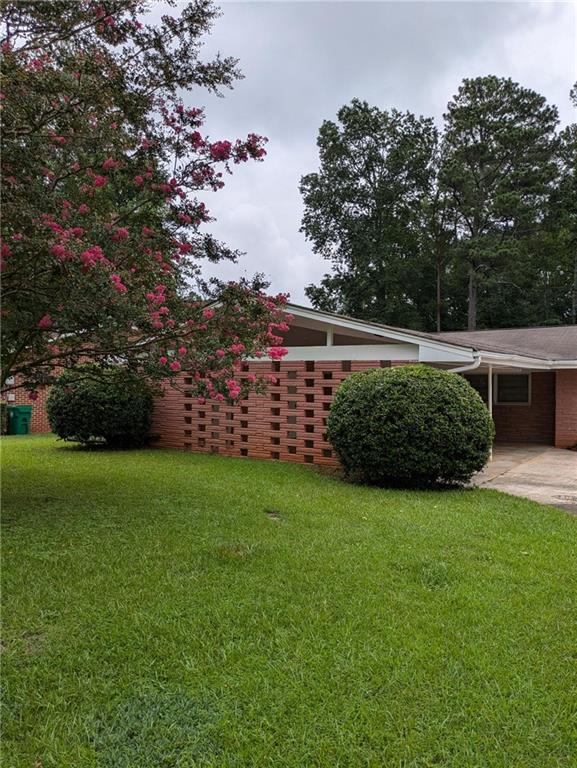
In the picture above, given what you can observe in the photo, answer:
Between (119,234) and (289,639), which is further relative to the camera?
(119,234)

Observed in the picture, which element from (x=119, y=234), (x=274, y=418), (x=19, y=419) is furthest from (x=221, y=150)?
(x=19, y=419)

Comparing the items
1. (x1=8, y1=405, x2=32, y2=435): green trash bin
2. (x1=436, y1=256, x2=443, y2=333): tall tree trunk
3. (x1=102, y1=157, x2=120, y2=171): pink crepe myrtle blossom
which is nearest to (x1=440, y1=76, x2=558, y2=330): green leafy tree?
(x1=436, y1=256, x2=443, y2=333): tall tree trunk

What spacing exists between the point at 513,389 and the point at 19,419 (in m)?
13.8

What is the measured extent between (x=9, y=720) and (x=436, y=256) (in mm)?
29999

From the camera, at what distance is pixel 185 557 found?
427cm

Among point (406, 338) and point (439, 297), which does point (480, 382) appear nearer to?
point (406, 338)

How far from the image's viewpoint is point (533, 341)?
14.6 meters

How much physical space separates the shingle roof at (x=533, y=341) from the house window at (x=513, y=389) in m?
0.83

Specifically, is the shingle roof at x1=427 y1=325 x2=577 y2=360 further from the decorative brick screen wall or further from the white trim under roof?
the decorative brick screen wall

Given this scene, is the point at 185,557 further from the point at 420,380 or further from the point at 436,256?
the point at 436,256

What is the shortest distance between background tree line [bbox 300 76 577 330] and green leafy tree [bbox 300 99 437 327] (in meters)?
0.06

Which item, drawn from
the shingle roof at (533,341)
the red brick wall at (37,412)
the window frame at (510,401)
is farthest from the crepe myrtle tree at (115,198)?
the red brick wall at (37,412)

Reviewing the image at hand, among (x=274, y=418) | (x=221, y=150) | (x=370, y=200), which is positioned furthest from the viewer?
(x=370, y=200)

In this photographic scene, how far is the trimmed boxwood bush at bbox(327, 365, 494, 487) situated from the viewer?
6805mm
